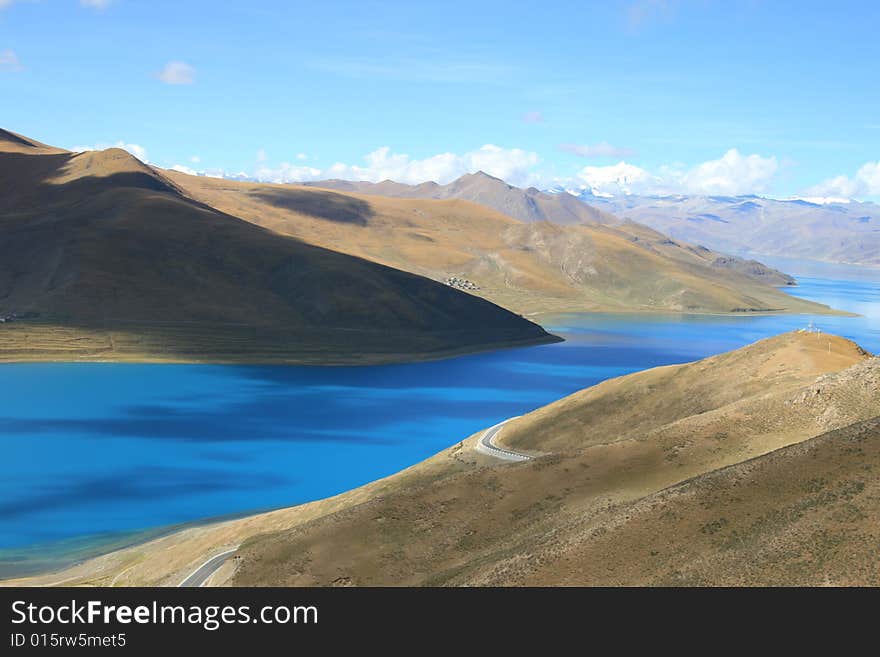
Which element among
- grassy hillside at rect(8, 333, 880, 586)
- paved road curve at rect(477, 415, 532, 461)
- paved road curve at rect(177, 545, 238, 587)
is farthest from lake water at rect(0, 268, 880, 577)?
paved road curve at rect(177, 545, 238, 587)

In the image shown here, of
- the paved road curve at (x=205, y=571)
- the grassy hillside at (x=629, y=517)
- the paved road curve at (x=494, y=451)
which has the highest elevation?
the grassy hillside at (x=629, y=517)

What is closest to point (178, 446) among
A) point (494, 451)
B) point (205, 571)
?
point (494, 451)

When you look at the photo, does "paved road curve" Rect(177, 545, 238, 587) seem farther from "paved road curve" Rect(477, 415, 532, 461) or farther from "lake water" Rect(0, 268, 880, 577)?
"paved road curve" Rect(477, 415, 532, 461)

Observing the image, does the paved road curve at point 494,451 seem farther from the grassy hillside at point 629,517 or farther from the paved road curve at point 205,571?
the paved road curve at point 205,571

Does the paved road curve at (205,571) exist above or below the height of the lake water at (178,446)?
above

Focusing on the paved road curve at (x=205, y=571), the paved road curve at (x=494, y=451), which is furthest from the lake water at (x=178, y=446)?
the paved road curve at (x=205, y=571)

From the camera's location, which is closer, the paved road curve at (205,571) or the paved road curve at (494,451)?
the paved road curve at (205,571)

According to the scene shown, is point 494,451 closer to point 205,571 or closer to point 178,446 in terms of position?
point 205,571

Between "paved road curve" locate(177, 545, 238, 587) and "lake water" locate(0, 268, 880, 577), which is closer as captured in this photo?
"paved road curve" locate(177, 545, 238, 587)
